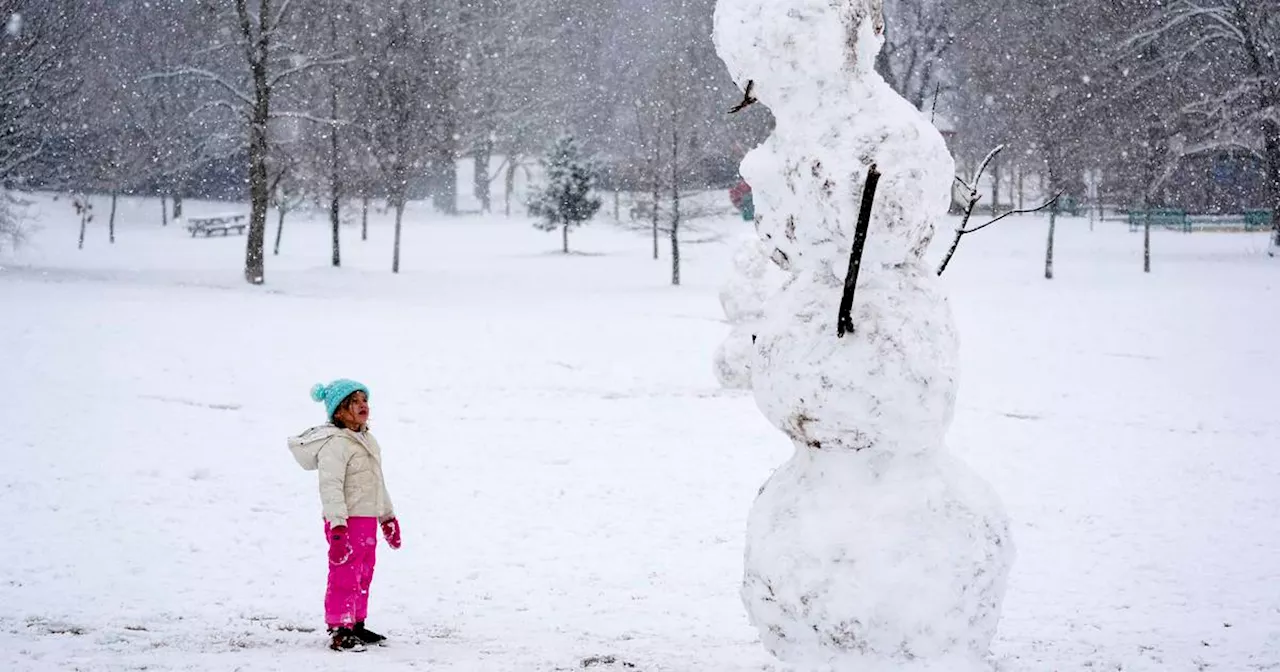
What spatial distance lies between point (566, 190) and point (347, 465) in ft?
116

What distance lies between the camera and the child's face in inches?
228

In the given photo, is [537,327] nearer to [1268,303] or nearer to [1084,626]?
[1084,626]

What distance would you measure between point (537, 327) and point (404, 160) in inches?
489

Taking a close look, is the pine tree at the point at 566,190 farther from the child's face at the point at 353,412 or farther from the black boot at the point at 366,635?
the black boot at the point at 366,635

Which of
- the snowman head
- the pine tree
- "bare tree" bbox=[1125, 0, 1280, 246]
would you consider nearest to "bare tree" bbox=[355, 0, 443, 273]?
the pine tree

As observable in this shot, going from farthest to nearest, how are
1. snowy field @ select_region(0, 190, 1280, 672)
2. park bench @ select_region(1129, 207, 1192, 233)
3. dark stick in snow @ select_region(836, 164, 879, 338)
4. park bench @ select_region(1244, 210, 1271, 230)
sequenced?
1. park bench @ select_region(1129, 207, 1192, 233)
2. park bench @ select_region(1244, 210, 1271, 230)
3. snowy field @ select_region(0, 190, 1280, 672)
4. dark stick in snow @ select_region(836, 164, 879, 338)

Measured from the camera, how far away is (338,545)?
5504 mm

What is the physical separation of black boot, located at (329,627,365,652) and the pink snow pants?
4 centimetres

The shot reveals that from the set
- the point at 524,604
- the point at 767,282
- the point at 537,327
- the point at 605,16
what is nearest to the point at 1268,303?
the point at 767,282

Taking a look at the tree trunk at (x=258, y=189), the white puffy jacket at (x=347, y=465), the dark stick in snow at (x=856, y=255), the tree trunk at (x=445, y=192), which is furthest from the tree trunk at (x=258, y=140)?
the tree trunk at (x=445, y=192)

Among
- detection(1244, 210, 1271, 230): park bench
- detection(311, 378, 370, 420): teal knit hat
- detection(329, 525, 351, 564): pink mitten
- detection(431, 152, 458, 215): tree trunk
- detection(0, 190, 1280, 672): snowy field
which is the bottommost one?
detection(0, 190, 1280, 672): snowy field

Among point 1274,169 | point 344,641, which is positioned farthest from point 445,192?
point 344,641

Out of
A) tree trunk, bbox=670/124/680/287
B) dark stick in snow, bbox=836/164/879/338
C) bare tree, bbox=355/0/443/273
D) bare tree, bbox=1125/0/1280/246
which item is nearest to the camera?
dark stick in snow, bbox=836/164/879/338

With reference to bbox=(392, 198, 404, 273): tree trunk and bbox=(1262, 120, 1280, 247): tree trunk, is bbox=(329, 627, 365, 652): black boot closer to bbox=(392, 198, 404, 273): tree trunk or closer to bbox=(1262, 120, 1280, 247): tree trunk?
bbox=(392, 198, 404, 273): tree trunk
